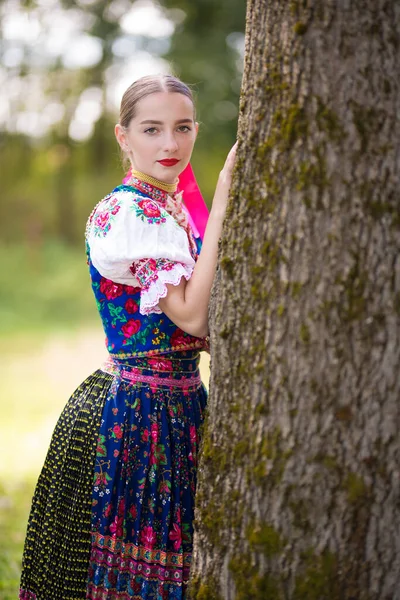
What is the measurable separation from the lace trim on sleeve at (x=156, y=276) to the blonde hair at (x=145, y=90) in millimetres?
454

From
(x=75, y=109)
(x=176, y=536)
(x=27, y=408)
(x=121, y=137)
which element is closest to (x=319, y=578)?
(x=176, y=536)

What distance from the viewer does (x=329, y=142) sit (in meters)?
1.56

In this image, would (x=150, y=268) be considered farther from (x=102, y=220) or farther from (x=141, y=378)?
(x=141, y=378)

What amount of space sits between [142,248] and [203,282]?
0.18 m

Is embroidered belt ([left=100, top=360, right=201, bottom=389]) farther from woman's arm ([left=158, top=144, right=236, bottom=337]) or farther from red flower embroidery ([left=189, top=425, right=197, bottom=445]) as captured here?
woman's arm ([left=158, top=144, right=236, bottom=337])

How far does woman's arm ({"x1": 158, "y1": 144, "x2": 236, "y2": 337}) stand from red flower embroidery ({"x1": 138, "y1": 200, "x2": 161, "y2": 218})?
0.17 meters

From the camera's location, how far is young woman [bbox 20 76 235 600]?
206cm

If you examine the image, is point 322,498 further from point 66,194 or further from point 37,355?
point 66,194

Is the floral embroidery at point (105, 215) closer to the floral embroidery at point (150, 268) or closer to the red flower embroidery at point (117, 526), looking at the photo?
the floral embroidery at point (150, 268)

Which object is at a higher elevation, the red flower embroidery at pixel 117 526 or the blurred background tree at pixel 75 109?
the blurred background tree at pixel 75 109

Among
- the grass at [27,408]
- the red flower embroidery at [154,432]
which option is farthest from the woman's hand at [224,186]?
the grass at [27,408]

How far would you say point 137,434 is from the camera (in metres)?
2.08

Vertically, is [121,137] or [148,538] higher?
[121,137]

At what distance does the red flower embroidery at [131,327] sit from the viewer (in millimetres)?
2082
